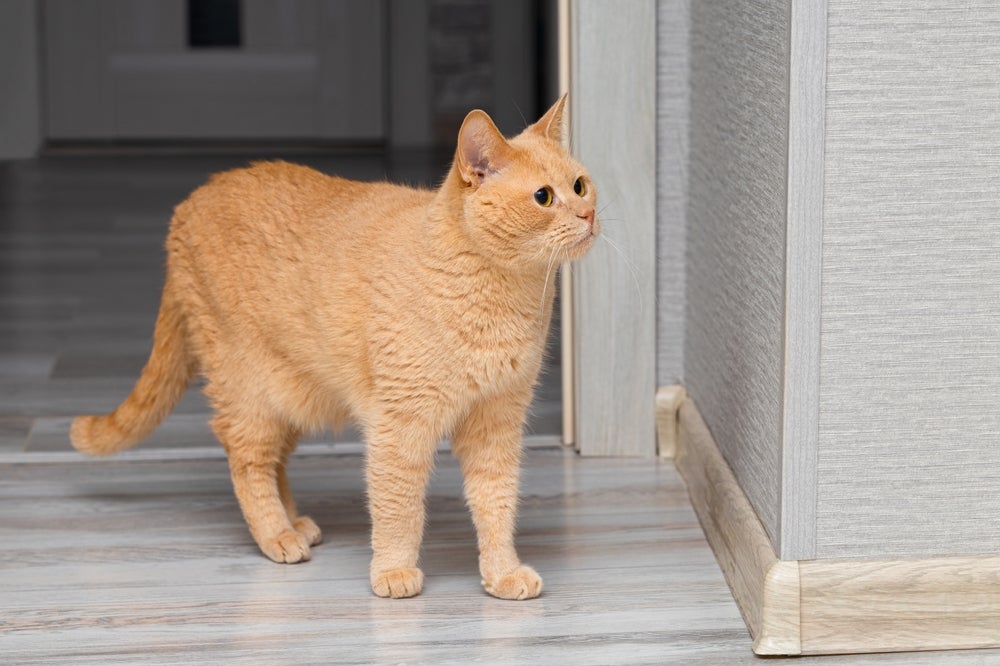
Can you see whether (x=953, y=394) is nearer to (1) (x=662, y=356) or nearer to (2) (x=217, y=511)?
(1) (x=662, y=356)

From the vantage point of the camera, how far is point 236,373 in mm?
1877

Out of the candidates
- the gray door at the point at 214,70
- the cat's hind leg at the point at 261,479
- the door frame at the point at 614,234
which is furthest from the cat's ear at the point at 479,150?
the gray door at the point at 214,70

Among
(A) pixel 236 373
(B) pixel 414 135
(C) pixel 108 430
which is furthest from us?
(B) pixel 414 135

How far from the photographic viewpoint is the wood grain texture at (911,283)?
4.85ft

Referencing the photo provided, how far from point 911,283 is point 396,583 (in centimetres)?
75

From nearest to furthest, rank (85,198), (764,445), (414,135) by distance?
(764,445), (85,198), (414,135)

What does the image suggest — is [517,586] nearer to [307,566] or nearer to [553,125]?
[307,566]

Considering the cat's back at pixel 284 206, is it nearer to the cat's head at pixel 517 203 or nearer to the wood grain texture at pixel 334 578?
the cat's head at pixel 517 203

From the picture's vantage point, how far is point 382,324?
1700 mm

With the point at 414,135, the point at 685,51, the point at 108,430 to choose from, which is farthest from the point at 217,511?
the point at 414,135

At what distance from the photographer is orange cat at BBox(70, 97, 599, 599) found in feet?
5.31

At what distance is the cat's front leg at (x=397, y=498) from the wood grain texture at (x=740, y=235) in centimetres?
44

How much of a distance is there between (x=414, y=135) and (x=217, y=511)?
3675mm

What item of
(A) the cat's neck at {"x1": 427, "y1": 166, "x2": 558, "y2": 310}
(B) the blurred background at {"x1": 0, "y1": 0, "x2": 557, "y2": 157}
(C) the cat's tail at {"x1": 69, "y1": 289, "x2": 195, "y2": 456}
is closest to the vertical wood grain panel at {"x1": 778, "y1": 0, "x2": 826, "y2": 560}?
(A) the cat's neck at {"x1": 427, "y1": 166, "x2": 558, "y2": 310}
